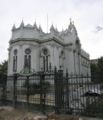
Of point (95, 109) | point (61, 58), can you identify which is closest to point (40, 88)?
point (95, 109)

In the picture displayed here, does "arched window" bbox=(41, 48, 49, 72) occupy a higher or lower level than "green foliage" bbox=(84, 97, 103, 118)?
higher

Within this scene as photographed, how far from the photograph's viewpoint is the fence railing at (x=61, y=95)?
32.7 ft

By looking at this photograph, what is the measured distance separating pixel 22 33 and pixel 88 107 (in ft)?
83.7

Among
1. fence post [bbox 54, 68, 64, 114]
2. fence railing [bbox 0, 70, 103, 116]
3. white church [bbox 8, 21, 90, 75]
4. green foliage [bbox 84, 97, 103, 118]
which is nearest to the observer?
green foliage [bbox 84, 97, 103, 118]

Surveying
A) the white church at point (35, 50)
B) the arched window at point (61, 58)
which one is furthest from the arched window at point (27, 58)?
the arched window at point (61, 58)

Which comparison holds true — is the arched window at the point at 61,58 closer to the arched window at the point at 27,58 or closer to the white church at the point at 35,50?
the white church at the point at 35,50

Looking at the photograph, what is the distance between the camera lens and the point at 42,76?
36.4 feet

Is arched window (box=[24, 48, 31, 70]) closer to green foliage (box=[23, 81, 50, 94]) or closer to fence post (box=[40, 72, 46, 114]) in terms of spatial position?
green foliage (box=[23, 81, 50, 94])

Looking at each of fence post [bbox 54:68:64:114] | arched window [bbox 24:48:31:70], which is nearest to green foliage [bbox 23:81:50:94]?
fence post [bbox 54:68:64:114]

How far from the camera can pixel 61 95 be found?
1055 cm

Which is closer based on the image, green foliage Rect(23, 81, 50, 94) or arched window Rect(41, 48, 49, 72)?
green foliage Rect(23, 81, 50, 94)

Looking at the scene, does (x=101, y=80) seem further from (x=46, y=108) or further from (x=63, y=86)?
(x=46, y=108)

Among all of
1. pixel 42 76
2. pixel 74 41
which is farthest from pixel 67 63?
pixel 42 76

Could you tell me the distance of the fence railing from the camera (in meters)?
9.95
